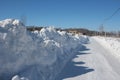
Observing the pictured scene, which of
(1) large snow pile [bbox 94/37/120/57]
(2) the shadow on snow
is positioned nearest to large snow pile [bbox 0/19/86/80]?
(2) the shadow on snow

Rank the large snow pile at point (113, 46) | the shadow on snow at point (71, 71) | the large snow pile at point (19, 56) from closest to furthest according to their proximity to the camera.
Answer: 1. the large snow pile at point (19, 56)
2. the shadow on snow at point (71, 71)
3. the large snow pile at point (113, 46)

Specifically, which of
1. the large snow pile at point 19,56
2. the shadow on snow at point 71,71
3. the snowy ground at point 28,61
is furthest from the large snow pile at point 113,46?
the large snow pile at point 19,56

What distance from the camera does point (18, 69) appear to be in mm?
10367

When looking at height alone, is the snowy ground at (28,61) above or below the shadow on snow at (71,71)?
above

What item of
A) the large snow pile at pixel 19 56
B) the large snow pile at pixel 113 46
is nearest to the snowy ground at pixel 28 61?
the large snow pile at pixel 19 56

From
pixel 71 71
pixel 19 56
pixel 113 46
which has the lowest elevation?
pixel 71 71

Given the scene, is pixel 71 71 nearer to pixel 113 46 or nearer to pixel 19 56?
pixel 19 56

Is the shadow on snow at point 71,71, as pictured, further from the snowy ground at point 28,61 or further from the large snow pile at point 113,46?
the large snow pile at point 113,46

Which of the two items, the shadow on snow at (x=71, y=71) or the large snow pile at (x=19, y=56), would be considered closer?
the large snow pile at (x=19, y=56)

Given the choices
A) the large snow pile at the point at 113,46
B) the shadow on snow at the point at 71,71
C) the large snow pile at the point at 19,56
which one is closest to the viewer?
the large snow pile at the point at 19,56

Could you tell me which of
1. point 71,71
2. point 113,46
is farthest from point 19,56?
point 113,46

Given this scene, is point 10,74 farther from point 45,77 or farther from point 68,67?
point 68,67

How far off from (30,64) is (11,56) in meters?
1.52

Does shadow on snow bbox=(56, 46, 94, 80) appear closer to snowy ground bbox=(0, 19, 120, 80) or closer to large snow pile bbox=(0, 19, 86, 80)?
snowy ground bbox=(0, 19, 120, 80)
